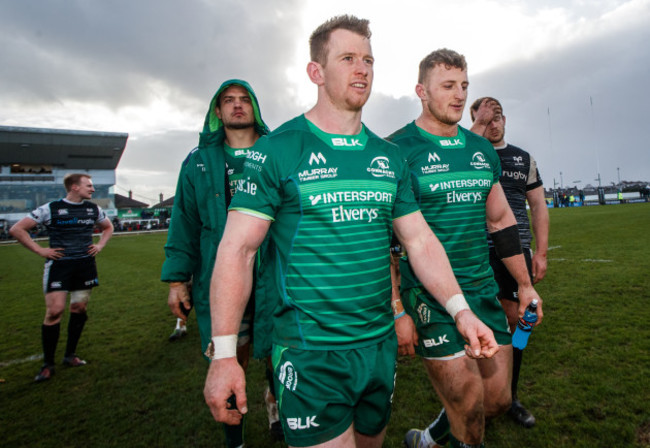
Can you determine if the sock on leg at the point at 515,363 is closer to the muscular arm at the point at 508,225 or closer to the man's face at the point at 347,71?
the muscular arm at the point at 508,225

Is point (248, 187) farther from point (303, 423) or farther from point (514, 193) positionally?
point (514, 193)

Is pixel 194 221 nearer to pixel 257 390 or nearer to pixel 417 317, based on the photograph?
pixel 417 317

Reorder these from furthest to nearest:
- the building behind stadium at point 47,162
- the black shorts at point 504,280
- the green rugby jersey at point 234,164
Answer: the building behind stadium at point 47,162, the black shorts at point 504,280, the green rugby jersey at point 234,164

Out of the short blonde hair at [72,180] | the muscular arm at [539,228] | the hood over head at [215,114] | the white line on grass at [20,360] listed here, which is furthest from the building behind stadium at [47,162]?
the muscular arm at [539,228]

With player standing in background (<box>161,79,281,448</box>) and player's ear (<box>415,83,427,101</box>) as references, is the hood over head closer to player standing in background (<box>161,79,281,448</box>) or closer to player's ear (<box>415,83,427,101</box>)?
player standing in background (<box>161,79,281,448</box>)

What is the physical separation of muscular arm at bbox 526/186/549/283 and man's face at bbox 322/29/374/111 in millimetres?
2975

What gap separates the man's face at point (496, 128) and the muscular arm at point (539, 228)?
2.43ft

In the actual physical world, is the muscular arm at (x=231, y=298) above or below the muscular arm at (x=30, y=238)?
below

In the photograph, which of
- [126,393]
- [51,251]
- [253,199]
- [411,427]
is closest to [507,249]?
[411,427]

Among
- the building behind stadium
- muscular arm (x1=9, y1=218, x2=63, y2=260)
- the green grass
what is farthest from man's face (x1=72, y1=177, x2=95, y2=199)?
the building behind stadium

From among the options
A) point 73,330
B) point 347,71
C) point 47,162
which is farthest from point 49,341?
point 47,162

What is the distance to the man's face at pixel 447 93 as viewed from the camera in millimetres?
2865

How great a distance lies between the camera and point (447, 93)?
288 centimetres

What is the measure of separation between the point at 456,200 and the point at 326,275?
4.51 feet
